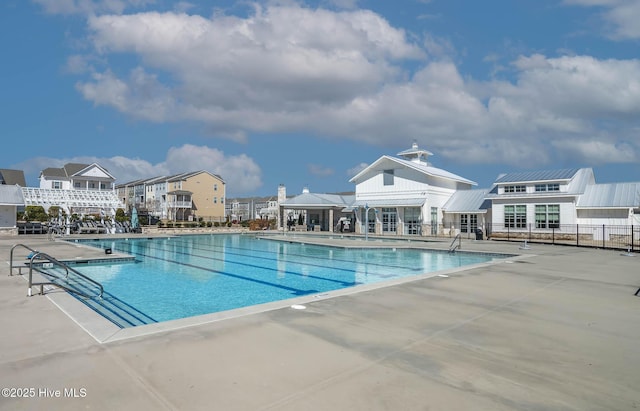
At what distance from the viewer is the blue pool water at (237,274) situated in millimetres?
10133

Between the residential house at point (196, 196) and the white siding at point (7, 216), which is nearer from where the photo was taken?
the white siding at point (7, 216)

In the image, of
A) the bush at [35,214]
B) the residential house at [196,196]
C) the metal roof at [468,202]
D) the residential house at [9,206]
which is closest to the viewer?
the residential house at [9,206]

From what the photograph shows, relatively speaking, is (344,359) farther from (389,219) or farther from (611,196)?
(389,219)

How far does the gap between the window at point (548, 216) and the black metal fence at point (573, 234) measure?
0.32 metres

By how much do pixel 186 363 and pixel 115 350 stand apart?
101 cm

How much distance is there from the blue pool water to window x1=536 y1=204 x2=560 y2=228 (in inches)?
532

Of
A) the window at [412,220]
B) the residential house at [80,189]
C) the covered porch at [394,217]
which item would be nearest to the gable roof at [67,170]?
the residential house at [80,189]

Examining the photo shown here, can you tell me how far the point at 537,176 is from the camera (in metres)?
30.7

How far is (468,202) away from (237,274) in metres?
27.0

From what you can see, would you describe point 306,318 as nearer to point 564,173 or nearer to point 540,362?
point 540,362

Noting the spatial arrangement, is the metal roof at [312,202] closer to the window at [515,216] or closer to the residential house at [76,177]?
the window at [515,216]

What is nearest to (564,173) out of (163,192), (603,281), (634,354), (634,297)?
(603,281)

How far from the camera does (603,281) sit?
1023cm

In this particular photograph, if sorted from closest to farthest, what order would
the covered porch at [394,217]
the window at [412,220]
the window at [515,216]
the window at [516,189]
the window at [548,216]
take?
the window at [548,216] → the window at [515,216] → the window at [516,189] → the covered porch at [394,217] → the window at [412,220]
